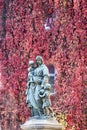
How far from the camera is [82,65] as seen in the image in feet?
64.2

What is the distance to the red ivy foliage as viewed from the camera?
63.7 feet

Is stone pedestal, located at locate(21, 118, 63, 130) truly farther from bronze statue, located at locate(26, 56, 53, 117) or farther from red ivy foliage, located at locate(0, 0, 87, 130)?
red ivy foliage, located at locate(0, 0, 87, 130)

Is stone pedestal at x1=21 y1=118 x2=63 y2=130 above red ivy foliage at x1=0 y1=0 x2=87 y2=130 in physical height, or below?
below

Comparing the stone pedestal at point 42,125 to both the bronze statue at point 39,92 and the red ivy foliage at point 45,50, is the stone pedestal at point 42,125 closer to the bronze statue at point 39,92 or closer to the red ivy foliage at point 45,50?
the bronze statue at point 39,92

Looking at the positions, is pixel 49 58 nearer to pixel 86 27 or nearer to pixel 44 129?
pixel 86 27

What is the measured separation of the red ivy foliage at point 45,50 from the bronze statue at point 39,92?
19.7ft

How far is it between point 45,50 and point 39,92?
24.0 ft

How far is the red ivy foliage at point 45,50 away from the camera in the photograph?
19406mm

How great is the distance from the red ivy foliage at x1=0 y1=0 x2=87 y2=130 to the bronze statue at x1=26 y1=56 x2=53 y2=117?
5995 mm

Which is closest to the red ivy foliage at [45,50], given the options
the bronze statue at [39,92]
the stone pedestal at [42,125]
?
the bronze statue at [39,92]

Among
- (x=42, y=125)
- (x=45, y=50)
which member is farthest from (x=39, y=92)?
(x=45, y=50)

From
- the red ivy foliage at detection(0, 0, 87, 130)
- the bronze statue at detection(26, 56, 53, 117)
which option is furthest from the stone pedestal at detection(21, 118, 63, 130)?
the red ivy foliage at detection(0, 0, 87, 130)

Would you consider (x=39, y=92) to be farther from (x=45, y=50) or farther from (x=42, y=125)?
(x=45, y=50)

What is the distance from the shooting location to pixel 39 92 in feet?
43.1
